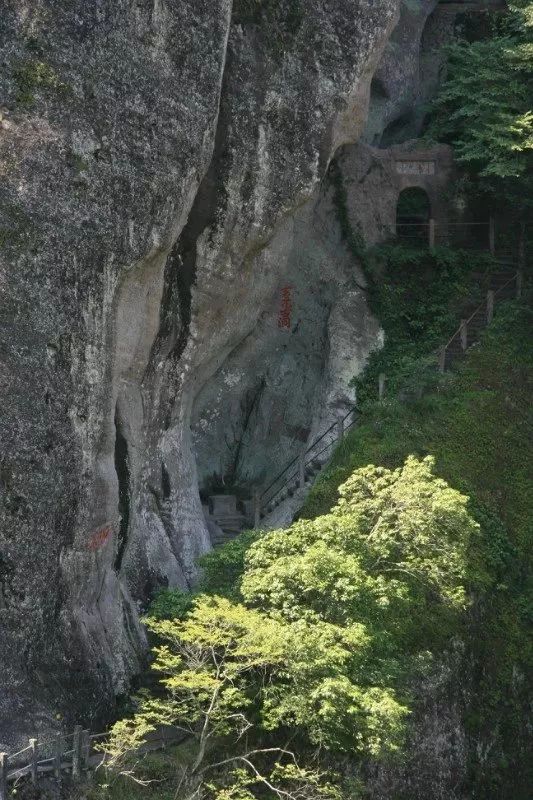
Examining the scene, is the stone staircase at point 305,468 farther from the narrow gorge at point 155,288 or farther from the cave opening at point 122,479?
the cave opening at point 122,479

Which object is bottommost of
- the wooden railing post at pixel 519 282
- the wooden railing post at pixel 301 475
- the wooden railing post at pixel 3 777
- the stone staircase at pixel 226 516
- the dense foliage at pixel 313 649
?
the wooden railing post at pixel 3 777

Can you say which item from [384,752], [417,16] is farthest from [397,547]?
[417,16]

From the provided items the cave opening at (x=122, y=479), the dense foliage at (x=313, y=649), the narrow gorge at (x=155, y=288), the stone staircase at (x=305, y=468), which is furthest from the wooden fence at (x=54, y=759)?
the stone staircase at (x=305, y=468)

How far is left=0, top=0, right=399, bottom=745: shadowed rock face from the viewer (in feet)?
67.8

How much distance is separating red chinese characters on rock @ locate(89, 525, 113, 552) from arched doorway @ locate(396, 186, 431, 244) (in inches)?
502

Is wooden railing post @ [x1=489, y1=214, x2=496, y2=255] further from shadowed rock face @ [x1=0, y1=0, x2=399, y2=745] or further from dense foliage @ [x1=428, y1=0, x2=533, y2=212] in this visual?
shadowed rock face @ [x1=0, y1=0, x2=399, y2=745]

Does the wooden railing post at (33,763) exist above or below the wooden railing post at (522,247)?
below

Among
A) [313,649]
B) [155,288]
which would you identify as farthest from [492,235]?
[313,649]

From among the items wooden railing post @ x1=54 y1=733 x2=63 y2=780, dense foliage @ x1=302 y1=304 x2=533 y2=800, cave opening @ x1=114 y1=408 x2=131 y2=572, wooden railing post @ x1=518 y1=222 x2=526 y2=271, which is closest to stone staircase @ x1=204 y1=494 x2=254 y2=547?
dense foliage @ x1=302 y1=304 x2=533 y2=800

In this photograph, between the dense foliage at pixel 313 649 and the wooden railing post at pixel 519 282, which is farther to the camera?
the wooden railing post at pixel 519 282

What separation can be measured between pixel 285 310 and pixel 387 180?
3.90 m

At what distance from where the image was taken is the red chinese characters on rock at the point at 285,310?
30562 mm

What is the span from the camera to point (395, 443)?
1046 inches

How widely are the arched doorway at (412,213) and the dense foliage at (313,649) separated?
36.5 ft
